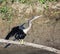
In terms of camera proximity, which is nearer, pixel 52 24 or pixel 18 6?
pixel 52 24

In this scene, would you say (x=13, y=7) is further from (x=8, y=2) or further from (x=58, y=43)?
(x=58, y=43)

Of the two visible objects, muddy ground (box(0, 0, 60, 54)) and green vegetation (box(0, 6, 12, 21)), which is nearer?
muddy ground (box(0, 0, 60, 54))

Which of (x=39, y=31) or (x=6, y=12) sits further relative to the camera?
(x=6, y=12)

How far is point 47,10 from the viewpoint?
30.6 ft

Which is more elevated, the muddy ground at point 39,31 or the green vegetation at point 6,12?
the green vegetation at point 6,12

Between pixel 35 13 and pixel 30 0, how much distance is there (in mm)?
652

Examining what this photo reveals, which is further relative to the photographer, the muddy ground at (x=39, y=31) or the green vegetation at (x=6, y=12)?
the green vegetation at (x=6, y=12)

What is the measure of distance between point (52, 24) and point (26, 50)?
1.33 meters

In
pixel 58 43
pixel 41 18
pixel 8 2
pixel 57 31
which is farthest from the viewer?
pixel 8 2

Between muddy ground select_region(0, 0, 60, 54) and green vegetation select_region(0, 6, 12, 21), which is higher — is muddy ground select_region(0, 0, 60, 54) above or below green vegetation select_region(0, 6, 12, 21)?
below

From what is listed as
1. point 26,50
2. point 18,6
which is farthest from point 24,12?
point 26,50

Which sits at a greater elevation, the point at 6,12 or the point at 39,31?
the point at 6,12

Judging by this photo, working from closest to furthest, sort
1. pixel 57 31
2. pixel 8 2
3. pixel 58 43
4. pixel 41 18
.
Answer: pixel 58 43, pixel 57 31, pixel 41 18, pixel 8 2

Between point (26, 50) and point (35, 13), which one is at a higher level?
point (35, 13)
